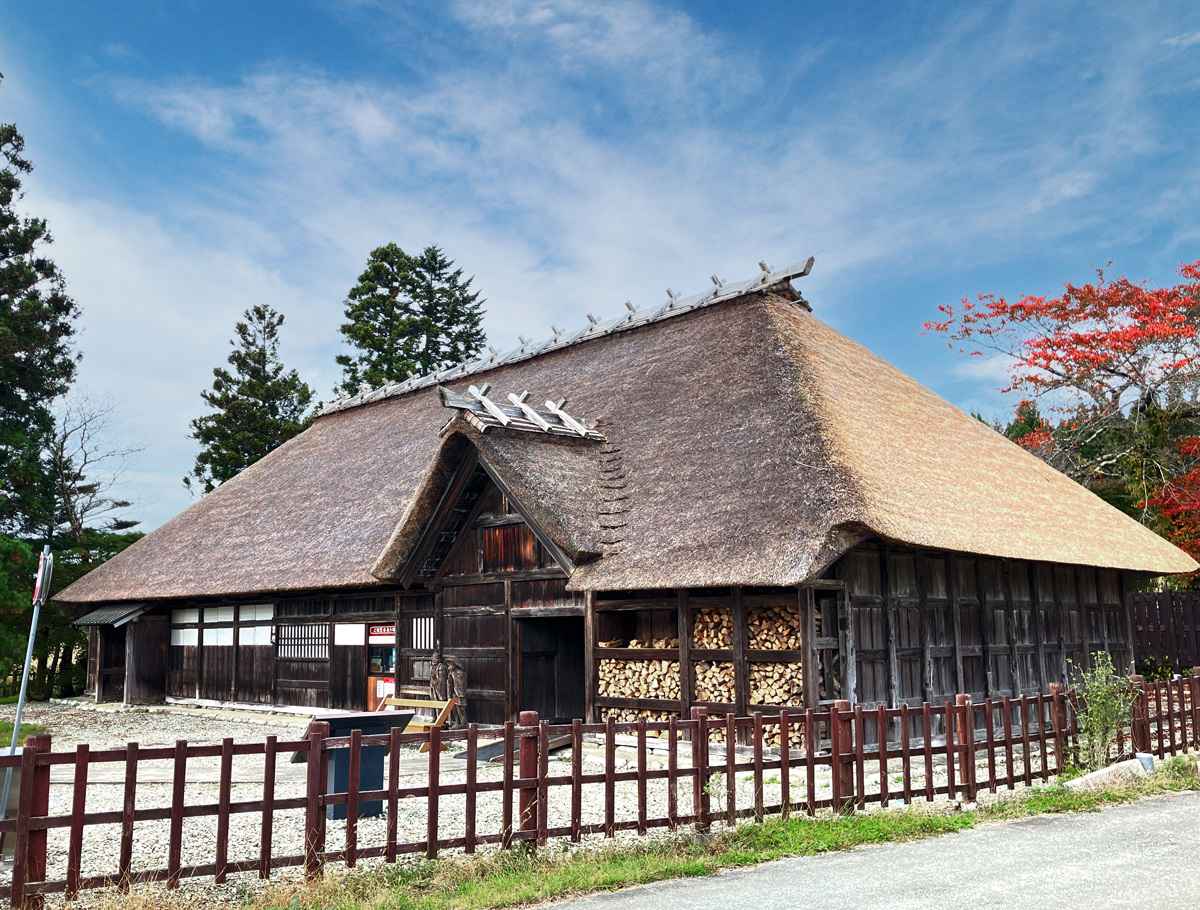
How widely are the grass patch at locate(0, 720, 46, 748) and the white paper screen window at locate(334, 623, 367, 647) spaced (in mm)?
4907

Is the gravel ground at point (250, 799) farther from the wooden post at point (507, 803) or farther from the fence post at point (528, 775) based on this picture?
the wooden post at point (507, 803)

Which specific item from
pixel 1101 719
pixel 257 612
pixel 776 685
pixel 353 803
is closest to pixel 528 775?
pixel 353 803

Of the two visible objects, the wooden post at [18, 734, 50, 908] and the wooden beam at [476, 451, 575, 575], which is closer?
the wooden post at [18, 734, 50, 908]

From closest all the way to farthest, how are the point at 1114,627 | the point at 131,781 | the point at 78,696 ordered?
the point at 131,781 → the point at 1114,627 → the point at 78,696

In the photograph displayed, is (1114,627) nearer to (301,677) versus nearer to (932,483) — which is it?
(932,483)

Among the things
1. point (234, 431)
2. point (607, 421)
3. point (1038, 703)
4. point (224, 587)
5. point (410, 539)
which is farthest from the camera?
point (234, 431)

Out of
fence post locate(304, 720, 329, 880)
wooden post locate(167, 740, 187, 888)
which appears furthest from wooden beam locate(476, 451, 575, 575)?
wooden post locate(167, 740, 187, 888)

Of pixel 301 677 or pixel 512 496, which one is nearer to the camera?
pixel 512 496

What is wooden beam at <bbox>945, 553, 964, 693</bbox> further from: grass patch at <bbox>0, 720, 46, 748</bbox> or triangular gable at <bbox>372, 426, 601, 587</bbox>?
grass patch at <bbox>0, 720, 46, 748</bbox>

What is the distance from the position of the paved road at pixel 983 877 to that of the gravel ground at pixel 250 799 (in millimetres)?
1117

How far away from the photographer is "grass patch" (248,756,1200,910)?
563 centimetres

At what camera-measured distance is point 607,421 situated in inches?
640

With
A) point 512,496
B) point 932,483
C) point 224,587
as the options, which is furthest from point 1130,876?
point 224,587

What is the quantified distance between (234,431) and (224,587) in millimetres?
25514
